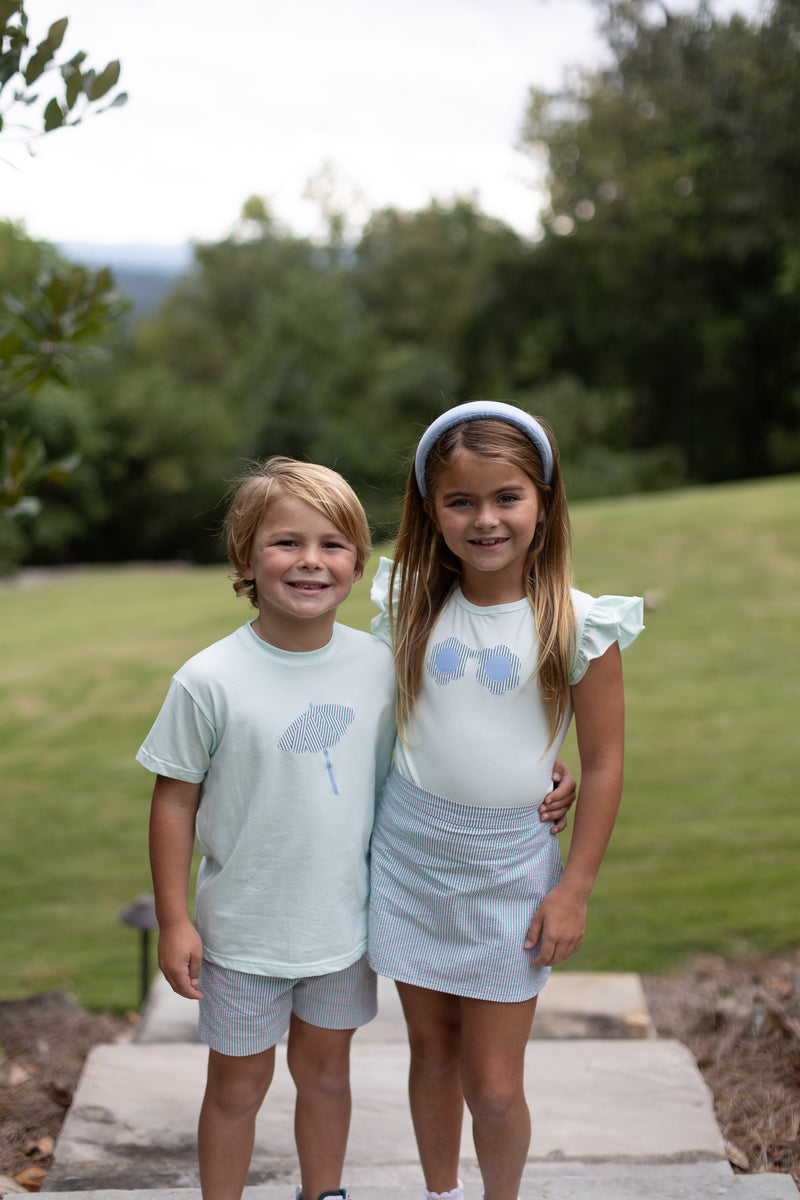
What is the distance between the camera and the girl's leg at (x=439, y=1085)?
6.10ft

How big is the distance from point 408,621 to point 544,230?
23.9 meters

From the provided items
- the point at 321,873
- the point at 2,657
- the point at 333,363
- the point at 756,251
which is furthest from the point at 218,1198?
the point at 333,363

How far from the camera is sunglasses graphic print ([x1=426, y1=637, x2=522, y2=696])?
70.3 inches

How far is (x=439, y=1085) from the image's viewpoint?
1863mm

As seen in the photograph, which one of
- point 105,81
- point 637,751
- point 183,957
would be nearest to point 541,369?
point 637,751

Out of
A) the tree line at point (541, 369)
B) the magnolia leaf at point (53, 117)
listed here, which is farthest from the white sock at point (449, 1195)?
the tree line at point (541, 369)

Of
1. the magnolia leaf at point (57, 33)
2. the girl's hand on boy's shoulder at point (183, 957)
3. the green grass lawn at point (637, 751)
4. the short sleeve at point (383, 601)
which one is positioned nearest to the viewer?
the girl's hand on boy's shoulder at point (183, 957)

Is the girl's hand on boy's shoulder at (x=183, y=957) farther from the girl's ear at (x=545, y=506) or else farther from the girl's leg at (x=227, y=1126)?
the girl's ear at (x=545, y=506)

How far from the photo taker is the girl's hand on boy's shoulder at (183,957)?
5.62 ft

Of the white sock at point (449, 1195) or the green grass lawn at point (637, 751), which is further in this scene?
the green grass lawn at point (637, 751)

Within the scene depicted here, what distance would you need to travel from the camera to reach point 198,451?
26.3 meters

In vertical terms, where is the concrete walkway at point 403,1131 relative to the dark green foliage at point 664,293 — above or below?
below

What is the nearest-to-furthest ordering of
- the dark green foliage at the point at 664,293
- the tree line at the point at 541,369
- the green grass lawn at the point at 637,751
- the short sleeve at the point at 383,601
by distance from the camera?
the short sleeve at the point at 383,601
the green grass lawn at the point at 637,751
the dark green foliage at the point at 664,293
the tree line at the point at 541,369

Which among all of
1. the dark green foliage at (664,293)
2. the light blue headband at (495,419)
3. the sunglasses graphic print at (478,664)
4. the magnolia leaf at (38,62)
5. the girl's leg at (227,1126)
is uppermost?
the dark green foliage at (664,293)
